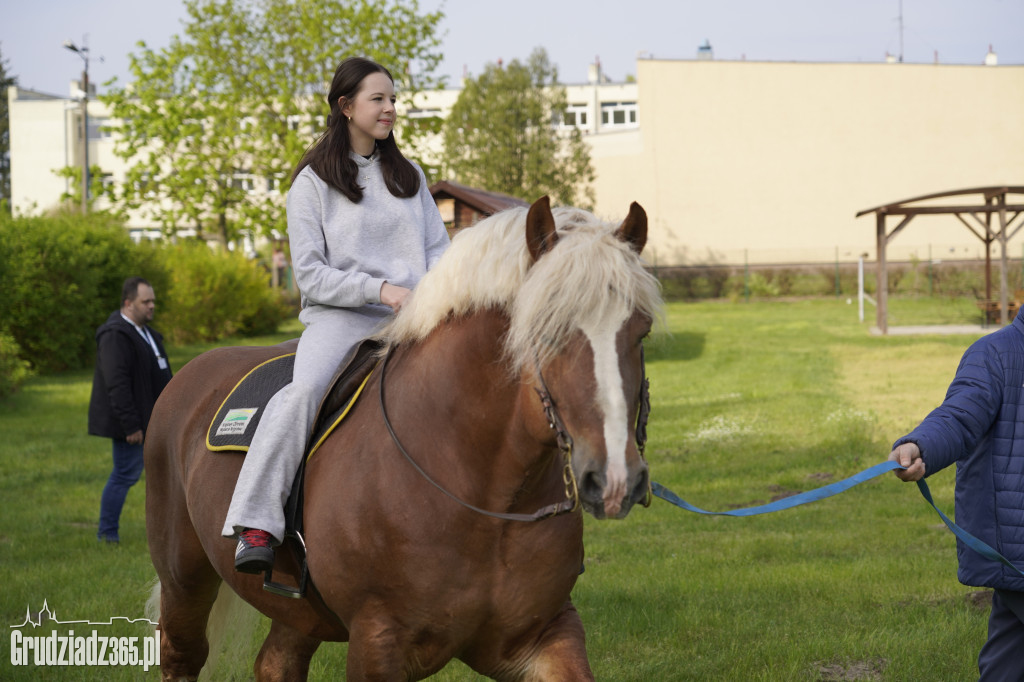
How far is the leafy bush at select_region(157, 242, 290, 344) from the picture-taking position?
97.0 ft

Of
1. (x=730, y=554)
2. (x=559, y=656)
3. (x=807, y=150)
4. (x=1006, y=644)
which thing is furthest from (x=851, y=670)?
(x=807, y=150)

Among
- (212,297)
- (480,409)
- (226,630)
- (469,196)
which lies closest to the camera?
(480,409)

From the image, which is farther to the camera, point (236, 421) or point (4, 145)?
point (4, 145)

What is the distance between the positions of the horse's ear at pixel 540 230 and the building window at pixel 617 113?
62250 millimetres

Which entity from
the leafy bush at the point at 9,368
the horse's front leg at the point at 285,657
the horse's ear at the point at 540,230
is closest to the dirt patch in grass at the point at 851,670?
the horse's front leg at the point at 285,657

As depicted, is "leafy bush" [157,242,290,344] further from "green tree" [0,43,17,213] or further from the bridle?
"green tree" [0,43,17,213]

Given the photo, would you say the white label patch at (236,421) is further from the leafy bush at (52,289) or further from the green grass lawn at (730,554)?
the leafy bush at (52,289)

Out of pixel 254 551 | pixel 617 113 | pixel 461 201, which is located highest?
pixel 617 113

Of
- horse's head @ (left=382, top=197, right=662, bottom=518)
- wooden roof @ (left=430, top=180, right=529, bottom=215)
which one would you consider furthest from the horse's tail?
wooden roof @ (left=430, top=180, right=529, bottom=215)

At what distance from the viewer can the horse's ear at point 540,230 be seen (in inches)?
108

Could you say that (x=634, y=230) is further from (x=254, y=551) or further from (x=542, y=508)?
(x=254, y=551)

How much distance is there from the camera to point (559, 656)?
3111 millimetres

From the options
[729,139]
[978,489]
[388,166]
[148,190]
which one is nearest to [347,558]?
[388,166]

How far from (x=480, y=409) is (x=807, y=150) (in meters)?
47.7
